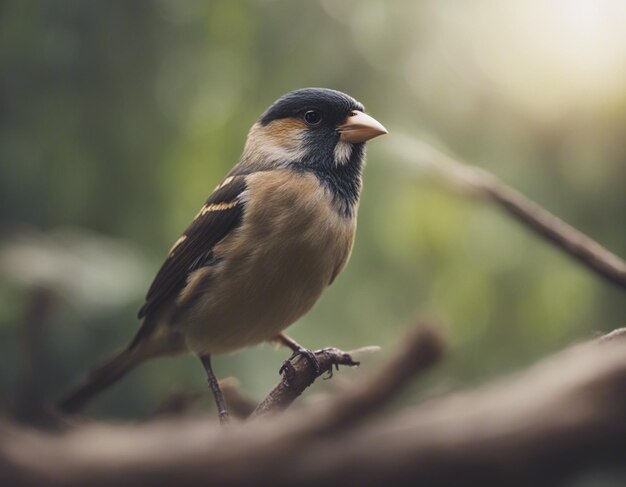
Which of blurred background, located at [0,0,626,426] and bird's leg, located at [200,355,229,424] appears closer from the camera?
bird's leg, located at [200,355,229,424]

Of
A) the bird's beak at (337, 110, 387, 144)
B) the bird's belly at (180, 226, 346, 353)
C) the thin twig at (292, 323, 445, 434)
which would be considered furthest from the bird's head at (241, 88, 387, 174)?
the thin twig at (292, 323, 445, 434)

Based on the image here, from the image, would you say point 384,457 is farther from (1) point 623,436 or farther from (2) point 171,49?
(2) point 171,49

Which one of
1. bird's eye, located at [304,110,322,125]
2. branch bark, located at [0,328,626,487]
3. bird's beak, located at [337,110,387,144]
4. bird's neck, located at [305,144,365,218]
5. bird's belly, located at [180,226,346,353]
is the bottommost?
branch bark, located at [0,328,626,487]

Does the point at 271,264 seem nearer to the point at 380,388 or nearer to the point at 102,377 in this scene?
the point at 102,377

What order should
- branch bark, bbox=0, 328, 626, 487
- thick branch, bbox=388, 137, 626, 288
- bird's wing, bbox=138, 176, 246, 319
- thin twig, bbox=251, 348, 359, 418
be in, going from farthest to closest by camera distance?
bird's wing, bbox=138, 176, 246, 319, thick branch, bbox=388, 137, 626, 288, thin twig, bbox=251, 348, 359, 418, branch bark, bbox=0, 328, 626, 487

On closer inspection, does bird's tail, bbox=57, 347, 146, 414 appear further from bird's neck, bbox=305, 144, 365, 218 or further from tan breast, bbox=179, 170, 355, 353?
bird's neck, bbox=305, 144, 365, 218

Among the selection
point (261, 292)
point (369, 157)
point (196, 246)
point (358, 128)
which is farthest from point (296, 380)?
point (369, 157)

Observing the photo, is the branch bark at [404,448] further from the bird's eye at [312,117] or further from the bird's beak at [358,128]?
the bird's eye at [312,117]

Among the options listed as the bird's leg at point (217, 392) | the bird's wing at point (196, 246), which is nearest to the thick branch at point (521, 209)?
the bird's wing at point (196, 246)
